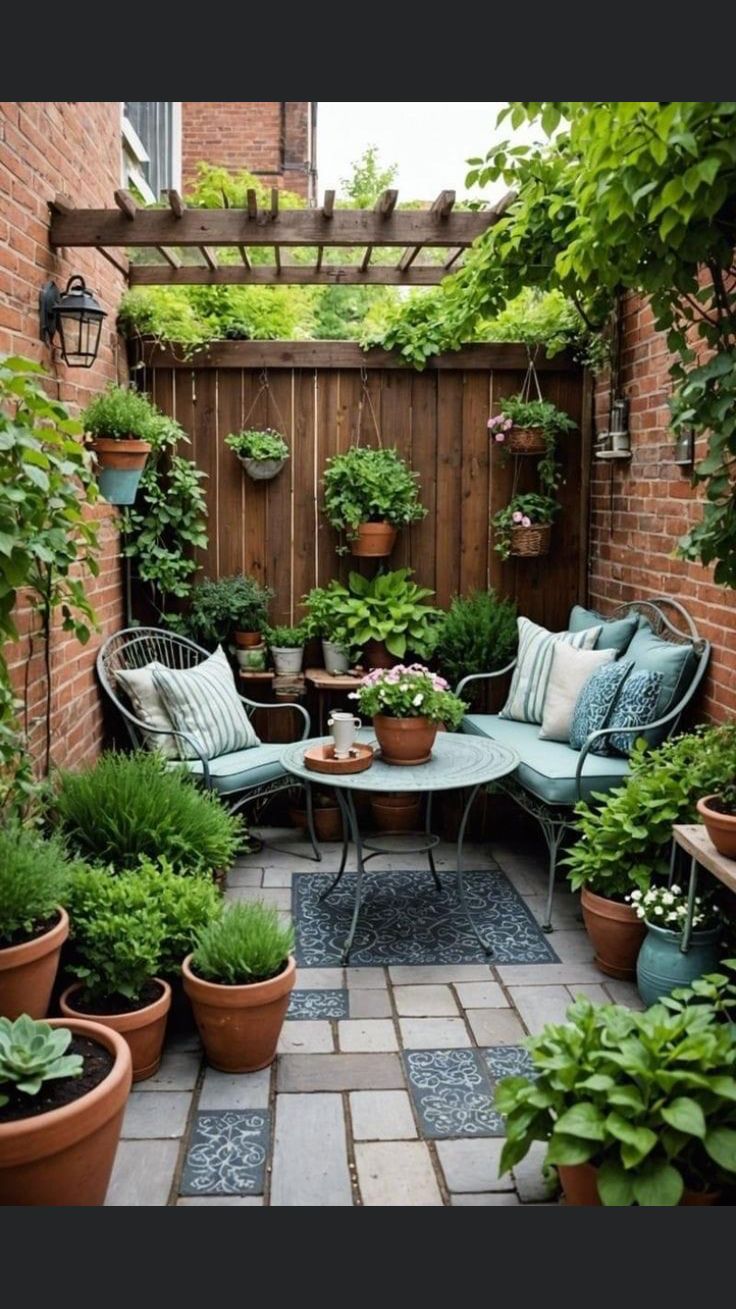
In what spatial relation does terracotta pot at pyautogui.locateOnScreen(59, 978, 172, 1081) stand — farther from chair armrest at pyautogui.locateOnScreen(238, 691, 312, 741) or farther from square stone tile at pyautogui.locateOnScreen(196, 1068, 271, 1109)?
chair armrest at pyautogui.locateOnScreen(238, 691, 312, 741)

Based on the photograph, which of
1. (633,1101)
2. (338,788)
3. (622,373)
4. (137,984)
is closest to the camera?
(633,1101)

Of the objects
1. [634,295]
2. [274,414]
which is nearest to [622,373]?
[634,295]

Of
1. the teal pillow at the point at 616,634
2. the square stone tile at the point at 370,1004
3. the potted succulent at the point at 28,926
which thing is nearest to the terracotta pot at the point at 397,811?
the teal pillow at the point at 616,634

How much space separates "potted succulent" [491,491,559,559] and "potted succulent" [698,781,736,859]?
262 centimetres

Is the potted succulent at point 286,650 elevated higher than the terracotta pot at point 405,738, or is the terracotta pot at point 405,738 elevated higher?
the potted succulent at point 286,650

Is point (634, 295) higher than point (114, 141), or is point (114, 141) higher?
point (114, 141)

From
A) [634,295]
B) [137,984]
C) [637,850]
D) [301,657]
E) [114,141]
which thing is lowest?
[137,984]

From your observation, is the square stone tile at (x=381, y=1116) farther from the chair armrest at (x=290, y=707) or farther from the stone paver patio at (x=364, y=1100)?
the chair armrest at (x=290, y=707)

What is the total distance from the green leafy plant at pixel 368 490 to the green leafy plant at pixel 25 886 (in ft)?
8.93

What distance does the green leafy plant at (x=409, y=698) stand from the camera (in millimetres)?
3744

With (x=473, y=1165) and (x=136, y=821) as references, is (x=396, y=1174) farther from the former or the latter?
(x=136, y=821)

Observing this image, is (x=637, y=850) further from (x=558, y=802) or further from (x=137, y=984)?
(x=137, y=984)

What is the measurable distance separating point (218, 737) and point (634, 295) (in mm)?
2549

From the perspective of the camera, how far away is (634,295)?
14.8 feet
